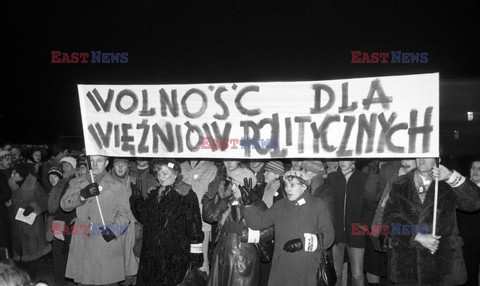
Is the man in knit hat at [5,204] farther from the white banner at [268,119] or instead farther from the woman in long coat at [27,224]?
the white banner at [268,119]

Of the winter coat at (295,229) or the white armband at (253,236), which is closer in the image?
the winter coat at (295,229)

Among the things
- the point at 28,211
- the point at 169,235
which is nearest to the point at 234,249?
the point at 169,235

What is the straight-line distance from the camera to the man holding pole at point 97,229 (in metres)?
5.04

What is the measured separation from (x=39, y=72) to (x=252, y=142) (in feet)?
70.9

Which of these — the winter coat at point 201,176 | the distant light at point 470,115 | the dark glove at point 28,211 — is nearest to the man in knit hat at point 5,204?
the dark glove at point 28,211

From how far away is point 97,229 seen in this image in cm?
511

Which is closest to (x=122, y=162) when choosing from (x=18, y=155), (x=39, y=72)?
(x=18, y=155)

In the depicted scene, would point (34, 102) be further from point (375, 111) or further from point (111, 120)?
point (375, 111)

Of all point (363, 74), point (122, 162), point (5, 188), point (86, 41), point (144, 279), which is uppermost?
point (86, 41)

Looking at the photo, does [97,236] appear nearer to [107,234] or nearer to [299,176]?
[107,234]

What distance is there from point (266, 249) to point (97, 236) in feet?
6.39

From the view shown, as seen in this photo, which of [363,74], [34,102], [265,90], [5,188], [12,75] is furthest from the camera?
[34,102]

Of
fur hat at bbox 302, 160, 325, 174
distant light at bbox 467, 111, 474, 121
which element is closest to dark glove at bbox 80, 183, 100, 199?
fur hat at bbox 302, 160, 325, 174

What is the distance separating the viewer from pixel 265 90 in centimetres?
483
